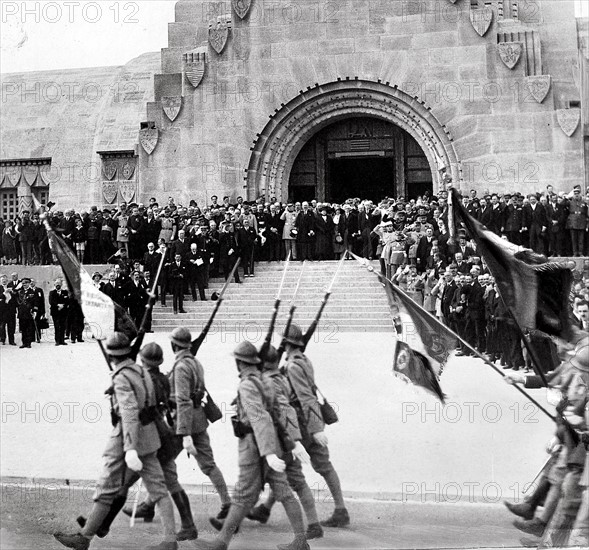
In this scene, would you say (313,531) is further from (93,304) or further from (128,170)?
(128,170)

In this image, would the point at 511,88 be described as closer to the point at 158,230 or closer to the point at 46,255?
the point at 158,230

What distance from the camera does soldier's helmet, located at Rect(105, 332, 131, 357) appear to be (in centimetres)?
774

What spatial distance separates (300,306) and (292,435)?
1144 centimetres

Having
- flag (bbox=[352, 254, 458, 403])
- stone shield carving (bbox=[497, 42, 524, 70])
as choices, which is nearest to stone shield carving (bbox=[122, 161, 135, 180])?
stone shield carving (bbox=[497, 42, 524, 70])

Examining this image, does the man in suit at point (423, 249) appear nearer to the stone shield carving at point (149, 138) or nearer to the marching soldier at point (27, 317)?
the marching soldier at point (27, 317)

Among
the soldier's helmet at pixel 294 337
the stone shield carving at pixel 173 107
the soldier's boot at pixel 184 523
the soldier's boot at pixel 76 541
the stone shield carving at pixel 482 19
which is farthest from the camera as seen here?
the stone shield carving at pixel 173 107

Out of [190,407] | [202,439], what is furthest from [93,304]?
[202,439]

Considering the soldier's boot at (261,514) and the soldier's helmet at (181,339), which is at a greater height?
the soldier's helmet at (181,339)

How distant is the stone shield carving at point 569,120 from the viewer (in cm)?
2412

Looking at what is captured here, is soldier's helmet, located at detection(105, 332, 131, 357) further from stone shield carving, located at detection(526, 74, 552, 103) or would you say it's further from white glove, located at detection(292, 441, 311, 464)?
stone shield carving, located at detection(526, 74, 552, 103)

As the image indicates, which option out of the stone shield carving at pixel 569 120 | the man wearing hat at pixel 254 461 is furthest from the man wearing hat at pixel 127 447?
the stone shield carving at pixel 569 120

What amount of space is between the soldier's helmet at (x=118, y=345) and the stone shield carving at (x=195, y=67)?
1951 centimetres

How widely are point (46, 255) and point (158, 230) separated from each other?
10.3ft

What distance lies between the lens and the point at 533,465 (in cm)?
1009
